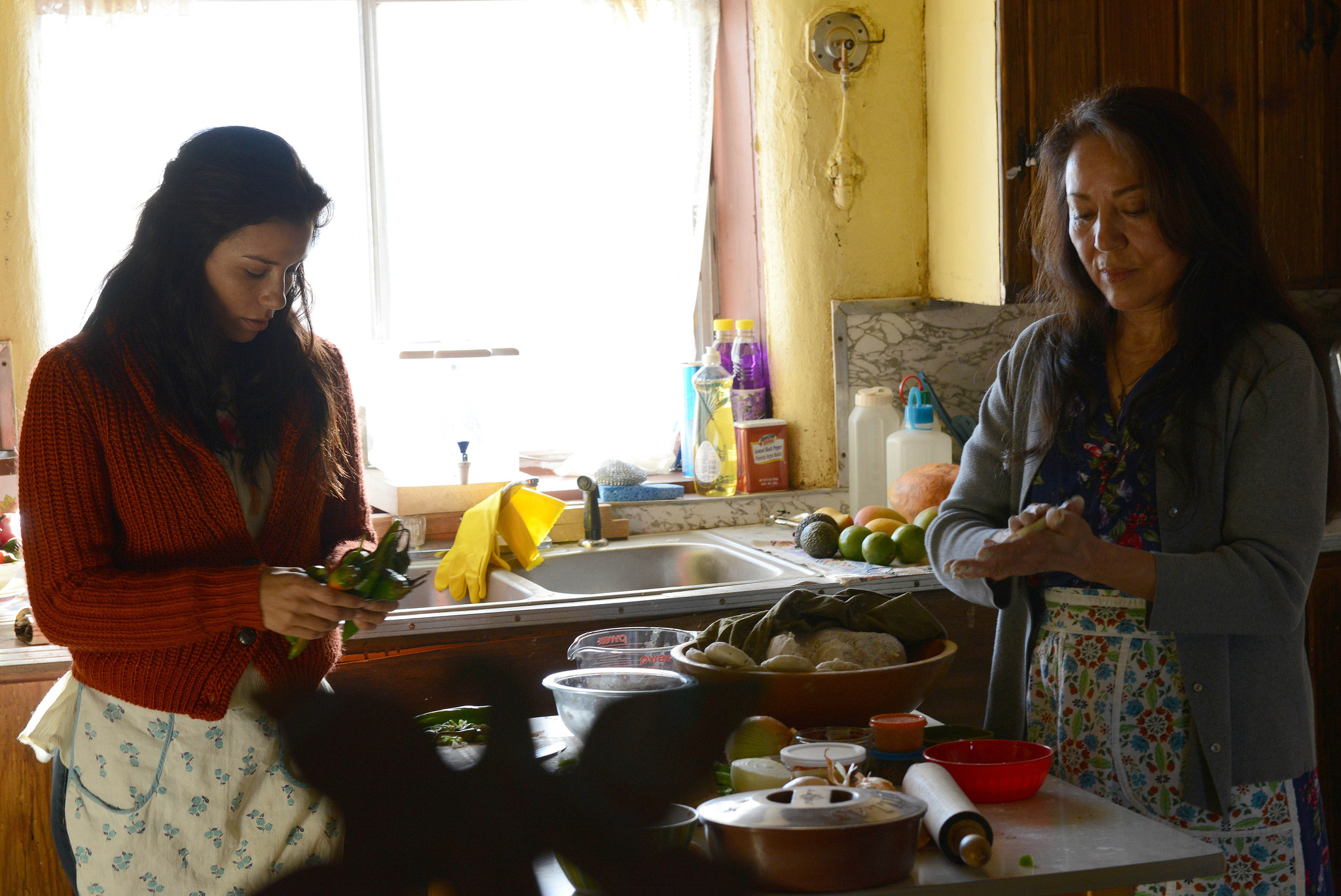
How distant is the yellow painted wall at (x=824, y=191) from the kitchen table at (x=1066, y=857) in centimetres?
173

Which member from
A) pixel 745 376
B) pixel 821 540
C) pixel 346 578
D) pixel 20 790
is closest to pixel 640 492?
pixel 745 376

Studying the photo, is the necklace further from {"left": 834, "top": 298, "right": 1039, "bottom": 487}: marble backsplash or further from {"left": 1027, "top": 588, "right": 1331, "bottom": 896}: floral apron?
{"left": 834, "top": 298, "right": 1039, "bottom": 487}: marble backsplash

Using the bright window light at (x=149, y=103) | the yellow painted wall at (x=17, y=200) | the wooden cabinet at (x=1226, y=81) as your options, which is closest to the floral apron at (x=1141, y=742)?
the wooden cabinet at (x=1226, y=81)

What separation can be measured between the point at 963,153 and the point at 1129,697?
5.11 ft

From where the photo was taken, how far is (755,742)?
1.28 meters

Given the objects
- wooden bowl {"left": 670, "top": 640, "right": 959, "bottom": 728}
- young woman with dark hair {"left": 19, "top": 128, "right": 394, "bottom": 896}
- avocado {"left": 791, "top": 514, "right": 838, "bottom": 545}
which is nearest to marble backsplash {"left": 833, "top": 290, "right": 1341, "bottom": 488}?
avocado {"left": 791, "top": 514, "right": 838, "bottom": 545}

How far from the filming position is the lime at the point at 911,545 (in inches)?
91.9

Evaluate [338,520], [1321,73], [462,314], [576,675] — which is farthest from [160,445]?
[1321,73]

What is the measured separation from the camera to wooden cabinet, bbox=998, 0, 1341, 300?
2.45 meters

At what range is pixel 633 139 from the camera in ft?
9.59

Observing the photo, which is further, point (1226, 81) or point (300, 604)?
point (1226, 81)

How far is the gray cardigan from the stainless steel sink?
1109mm

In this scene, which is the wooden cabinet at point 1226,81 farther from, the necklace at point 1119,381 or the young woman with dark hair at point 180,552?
the young woman with dark hair at point 180,552

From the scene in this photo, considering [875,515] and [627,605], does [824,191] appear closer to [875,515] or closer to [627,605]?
[875,515]
